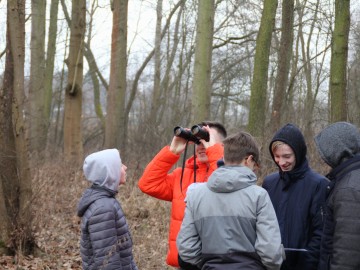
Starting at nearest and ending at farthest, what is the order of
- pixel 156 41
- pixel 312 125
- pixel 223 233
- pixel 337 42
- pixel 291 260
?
pixel 223 233 → pixel 291 260 → pixel 337 42 → pixel 312 125 → pixel 156 41

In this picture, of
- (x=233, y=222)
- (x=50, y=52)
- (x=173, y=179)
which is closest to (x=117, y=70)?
(x=50, y=52)

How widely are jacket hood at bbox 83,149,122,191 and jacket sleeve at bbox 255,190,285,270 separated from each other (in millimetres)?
1410

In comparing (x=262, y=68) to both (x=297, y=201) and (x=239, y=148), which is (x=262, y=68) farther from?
(x=239, y=148)

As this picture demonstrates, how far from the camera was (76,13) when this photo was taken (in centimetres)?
1466

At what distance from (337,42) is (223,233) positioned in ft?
21.5

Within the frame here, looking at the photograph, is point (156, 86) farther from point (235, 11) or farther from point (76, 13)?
point (76, 13)

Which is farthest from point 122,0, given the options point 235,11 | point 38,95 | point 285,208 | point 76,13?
point 285,208

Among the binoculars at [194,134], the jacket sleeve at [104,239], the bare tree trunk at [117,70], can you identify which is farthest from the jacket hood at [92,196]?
the bare tree trunk at [117,70]

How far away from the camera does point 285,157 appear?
3975 millimetres

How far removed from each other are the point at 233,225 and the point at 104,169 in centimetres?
137

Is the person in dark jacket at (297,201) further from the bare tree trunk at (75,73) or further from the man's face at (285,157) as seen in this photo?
the bare tree trunk at (75,73)

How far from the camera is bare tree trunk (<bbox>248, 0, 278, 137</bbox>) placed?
433 inches

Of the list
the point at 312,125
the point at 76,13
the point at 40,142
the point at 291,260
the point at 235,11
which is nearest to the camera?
the point at 291,260

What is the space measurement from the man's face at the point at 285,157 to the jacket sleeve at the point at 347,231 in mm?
717
